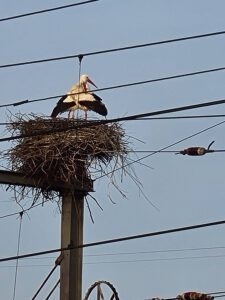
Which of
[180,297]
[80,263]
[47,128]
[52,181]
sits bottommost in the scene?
[180,297]

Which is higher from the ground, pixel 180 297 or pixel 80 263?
pixel 80 263

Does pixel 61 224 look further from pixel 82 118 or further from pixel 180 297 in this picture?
pixel 180 297

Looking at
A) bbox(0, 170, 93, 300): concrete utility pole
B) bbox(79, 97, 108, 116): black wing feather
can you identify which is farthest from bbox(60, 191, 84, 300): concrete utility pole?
bbox(79, 97, 108, 116): black wing feather

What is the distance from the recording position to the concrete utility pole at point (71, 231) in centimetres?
1318

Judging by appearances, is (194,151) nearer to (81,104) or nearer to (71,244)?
(71,244)

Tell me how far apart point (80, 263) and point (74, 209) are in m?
0.68

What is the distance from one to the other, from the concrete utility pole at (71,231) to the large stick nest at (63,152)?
109 mm

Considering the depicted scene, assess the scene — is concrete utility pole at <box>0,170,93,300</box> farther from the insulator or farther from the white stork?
the white stork

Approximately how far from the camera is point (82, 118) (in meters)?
14.8

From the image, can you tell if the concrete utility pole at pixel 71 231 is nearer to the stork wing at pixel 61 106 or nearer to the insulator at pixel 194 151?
the insulator at pixel 194 151

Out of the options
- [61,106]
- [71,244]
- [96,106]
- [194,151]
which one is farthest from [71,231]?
[96,106]

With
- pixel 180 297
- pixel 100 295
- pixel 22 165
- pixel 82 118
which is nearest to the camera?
pixel 180 297

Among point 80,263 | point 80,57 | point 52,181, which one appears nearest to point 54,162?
point 52,181

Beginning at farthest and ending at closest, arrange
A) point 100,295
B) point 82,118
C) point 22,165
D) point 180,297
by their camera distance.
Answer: point 82,118 → point 22,165 → point 100,295 → point 180,297
